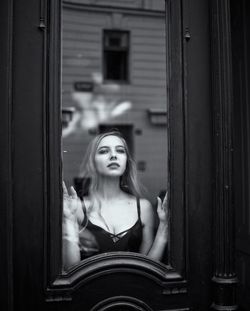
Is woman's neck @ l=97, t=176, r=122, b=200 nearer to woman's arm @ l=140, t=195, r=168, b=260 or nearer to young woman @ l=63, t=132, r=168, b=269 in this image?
young woman @ l=63, t=132, r=168, b=269

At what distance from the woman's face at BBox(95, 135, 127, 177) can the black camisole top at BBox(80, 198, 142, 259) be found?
0.30 metres

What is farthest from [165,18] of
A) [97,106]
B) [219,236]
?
[97,106]

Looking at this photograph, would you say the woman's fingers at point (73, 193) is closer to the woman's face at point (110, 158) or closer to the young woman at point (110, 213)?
the young woman at point (110, 213)

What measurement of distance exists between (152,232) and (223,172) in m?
0.57

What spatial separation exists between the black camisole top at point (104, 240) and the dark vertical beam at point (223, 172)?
0.50 metres

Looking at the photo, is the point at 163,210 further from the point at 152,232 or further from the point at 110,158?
the point at 110,158

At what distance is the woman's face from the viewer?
2.46 m

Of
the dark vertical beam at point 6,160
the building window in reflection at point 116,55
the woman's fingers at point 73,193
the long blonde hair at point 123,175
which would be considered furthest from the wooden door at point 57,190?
the building window in reflection at point 116,55

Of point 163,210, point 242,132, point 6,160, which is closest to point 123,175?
point 163,210

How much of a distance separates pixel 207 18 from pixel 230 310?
5.85 ft

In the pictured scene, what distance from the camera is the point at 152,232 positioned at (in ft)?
A: 7.71

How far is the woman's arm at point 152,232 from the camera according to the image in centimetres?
229

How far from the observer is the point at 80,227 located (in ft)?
7.48

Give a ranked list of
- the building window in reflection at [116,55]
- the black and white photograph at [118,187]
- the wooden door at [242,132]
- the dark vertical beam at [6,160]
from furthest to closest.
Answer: the building window in reflection at [116,55] < the wooden door at [242,132] < the black and white photograph at [118,187] < the dark vertical beam at [6,160]
